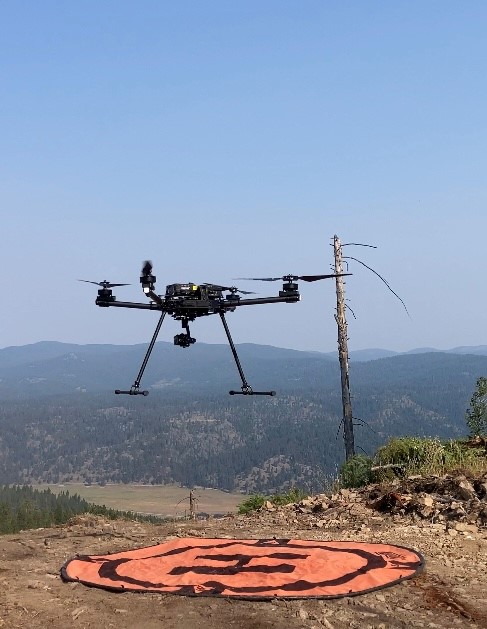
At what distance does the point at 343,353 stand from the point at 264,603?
14137 mm

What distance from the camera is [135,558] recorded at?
1168 cm

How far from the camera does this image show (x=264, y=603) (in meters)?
9.02

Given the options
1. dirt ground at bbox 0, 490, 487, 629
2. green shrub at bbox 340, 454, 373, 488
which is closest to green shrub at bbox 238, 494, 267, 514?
green shrub at bbox 340, 454, 373, 488

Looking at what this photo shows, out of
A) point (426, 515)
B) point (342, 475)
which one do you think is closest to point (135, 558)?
point (426, 515)

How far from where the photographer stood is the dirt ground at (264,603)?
334 inches

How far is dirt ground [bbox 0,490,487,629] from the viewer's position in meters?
8.48

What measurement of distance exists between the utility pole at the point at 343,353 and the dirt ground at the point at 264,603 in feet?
25.1

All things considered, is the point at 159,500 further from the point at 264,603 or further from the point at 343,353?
the point at 264,603

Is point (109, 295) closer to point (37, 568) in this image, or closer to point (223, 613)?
point (37, 568)

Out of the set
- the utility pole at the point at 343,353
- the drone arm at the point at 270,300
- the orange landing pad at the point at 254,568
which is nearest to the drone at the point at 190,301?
the drone arm at the point at 270,300

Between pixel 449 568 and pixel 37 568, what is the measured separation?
284 inches

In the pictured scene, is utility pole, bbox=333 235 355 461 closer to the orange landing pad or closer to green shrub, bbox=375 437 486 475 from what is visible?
green shrub, bbox=375 437 486 475

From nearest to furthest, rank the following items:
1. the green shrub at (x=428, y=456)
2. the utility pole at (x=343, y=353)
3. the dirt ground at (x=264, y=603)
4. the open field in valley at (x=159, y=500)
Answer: the dirt ground at (x=264, y=603), the green shrub at (x=428, y=456), the utility pole at (x=343, y=353), the open field in valley at (x=159, y=500)

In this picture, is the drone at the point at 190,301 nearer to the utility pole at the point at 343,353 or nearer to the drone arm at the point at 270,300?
the drone arm at the point at 270,300
